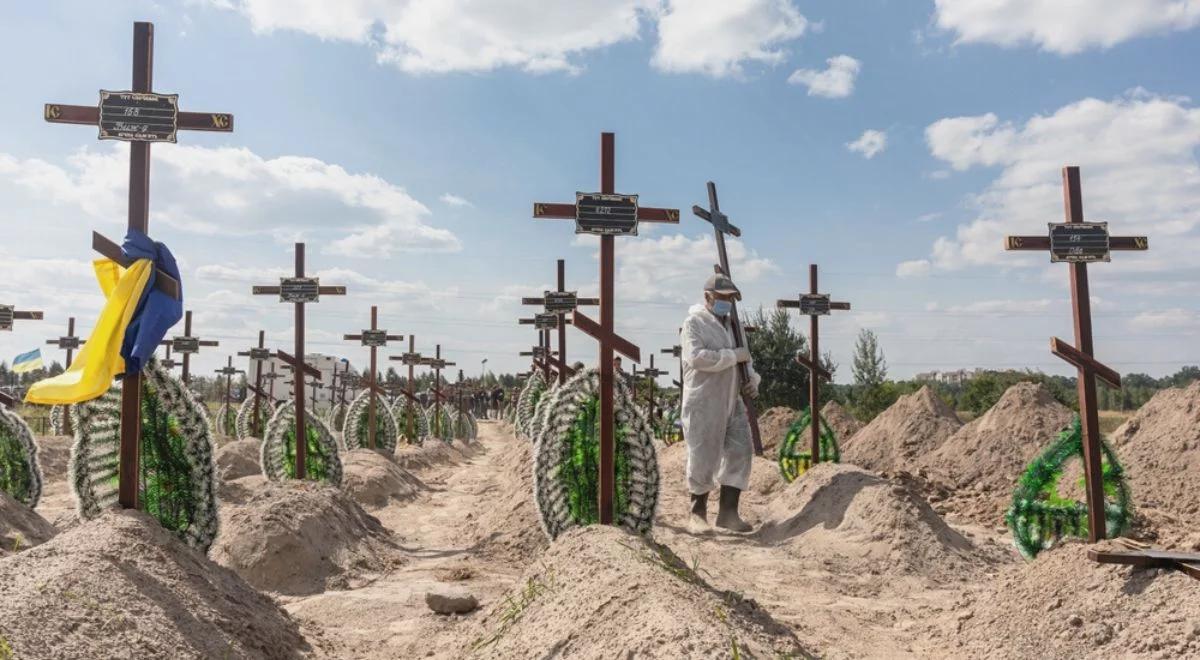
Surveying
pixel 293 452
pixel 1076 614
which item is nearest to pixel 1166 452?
pixel 1076 614

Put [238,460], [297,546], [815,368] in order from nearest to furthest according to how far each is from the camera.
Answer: [297,546], [815,368], [238,460]

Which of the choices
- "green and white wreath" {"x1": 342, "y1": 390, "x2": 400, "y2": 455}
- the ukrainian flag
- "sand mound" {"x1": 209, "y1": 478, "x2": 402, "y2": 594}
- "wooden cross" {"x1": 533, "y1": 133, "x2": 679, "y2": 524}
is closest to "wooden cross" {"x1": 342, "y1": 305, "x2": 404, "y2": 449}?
"green and white wreath" {"x1": 342, "y1": 390, "x2": 400, "y2": 455}

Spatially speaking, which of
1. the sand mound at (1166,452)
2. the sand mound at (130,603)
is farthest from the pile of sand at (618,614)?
the sand mound at (1166,452)

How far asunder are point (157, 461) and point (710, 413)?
4703mm

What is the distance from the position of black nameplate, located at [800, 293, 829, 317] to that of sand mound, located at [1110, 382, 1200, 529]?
4.10m

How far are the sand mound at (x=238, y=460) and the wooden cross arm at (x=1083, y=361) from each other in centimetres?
1299

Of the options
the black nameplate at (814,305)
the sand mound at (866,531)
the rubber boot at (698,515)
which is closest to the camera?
the sand mound at (866,531)

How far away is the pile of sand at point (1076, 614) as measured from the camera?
13.4 feet

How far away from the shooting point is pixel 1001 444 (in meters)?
14.2

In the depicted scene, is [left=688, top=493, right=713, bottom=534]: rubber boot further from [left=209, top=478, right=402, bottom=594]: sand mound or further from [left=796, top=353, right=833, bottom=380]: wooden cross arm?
[left=796, top=353, right=833, bottom=380]: wooden cross arm

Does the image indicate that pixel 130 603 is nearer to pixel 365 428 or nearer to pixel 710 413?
pixel 710 413

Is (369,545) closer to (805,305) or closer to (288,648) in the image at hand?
(288,648)

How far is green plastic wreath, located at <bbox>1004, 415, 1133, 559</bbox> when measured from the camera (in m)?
6.28

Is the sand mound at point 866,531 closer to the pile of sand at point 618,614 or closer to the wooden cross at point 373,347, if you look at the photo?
the pile of sand at point 618,614
